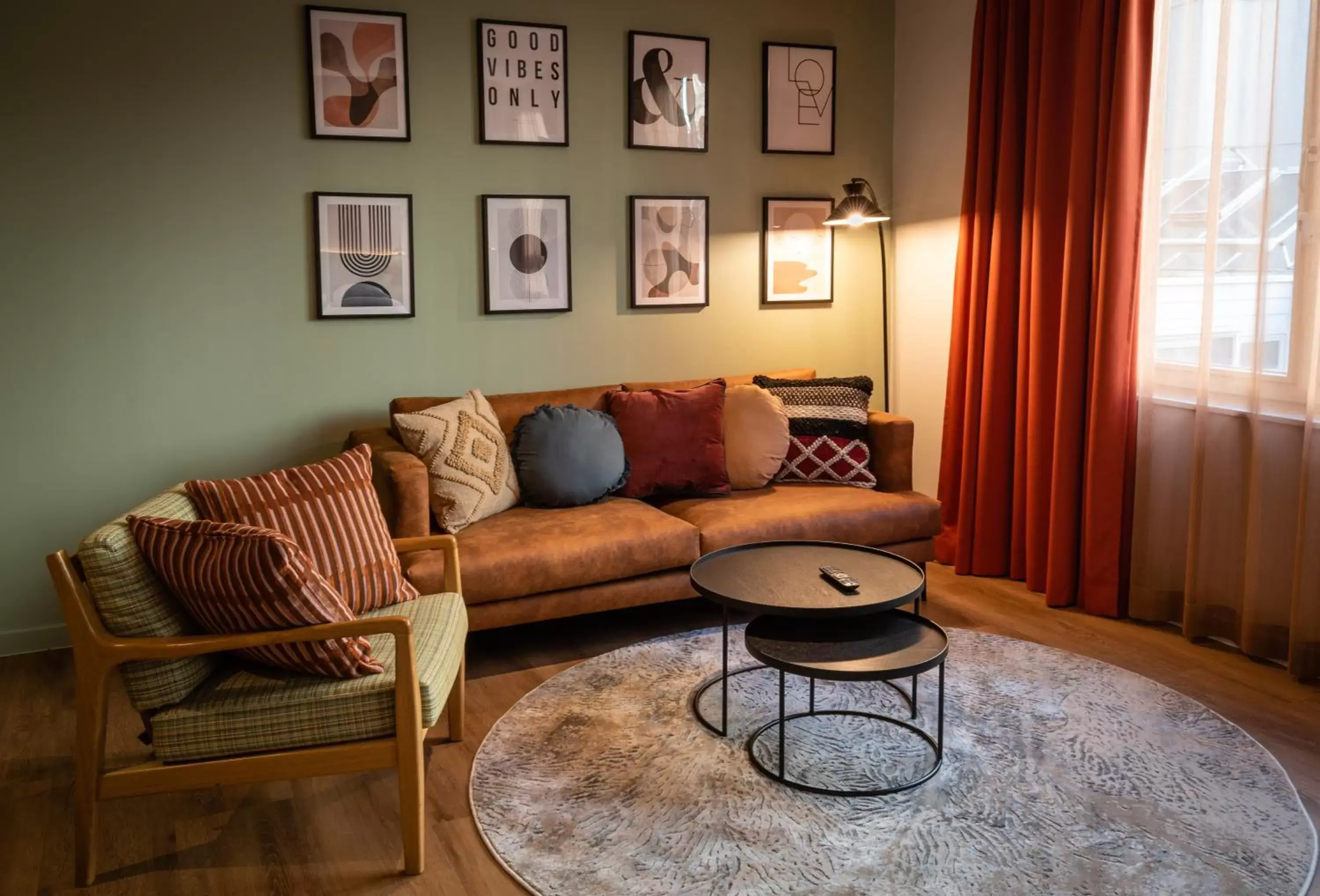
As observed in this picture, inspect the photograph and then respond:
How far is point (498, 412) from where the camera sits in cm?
418

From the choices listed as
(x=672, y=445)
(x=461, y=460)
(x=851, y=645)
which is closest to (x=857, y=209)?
(x=672, y=445)

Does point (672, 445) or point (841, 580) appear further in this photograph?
point (672, 445)

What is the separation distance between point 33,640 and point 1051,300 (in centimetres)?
400

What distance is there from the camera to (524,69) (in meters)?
4.30

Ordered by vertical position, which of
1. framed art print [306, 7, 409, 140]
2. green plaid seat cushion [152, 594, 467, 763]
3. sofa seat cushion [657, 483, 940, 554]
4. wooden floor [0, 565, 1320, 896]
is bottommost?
wooden floor [0, 565, 1320, 896]

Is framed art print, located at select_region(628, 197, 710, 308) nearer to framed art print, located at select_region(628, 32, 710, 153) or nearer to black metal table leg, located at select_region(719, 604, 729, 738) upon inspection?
framed art print, located at select_region(628, 32, 710, 153)

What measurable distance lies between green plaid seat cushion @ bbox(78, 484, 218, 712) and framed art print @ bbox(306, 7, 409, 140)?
218cm

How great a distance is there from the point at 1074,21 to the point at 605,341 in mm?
2206

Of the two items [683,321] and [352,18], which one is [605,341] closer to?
[683,321]

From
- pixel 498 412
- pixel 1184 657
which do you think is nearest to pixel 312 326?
pixel 498 412

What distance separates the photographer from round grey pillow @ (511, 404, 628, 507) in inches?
155

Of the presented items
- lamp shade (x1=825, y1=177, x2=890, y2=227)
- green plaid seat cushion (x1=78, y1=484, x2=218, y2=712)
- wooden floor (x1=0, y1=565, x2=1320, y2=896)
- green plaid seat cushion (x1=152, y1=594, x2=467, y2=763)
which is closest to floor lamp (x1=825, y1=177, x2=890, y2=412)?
lamp shade (x1=825, y1=177, x2=890, y2=227)

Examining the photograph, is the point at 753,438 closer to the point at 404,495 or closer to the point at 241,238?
the point at 404,495

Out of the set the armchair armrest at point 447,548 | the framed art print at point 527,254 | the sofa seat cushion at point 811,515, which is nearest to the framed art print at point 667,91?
the framed art print at point 527,254
